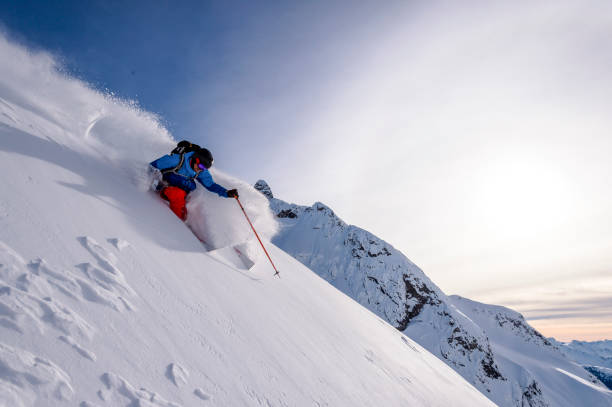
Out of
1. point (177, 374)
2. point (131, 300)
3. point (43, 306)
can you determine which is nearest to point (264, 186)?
point (131, 300)

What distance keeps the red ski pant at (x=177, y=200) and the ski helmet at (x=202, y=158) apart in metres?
0.52

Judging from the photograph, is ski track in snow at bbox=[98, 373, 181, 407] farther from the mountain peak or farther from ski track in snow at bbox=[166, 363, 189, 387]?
the mountain peak

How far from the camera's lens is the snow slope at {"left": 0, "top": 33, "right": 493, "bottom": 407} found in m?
1.64

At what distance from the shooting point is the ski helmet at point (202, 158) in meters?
4.97

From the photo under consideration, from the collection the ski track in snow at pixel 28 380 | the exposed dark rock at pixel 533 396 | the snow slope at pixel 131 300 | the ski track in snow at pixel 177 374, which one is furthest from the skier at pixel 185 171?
the exposed dark rock at pixel 533 396

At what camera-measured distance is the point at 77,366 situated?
1.58 m

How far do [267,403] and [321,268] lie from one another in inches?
3588

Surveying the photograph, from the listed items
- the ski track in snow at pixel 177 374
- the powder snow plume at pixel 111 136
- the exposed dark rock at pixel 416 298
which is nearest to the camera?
the ski track in snow at pixel 177 374

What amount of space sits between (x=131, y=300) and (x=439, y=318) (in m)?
100

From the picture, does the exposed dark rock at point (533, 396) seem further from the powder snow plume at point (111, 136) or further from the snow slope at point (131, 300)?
the powder snow plume at point (111, 136)

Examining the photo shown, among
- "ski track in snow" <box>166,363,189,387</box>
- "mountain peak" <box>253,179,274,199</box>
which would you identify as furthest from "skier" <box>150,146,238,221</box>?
"mountain peak" <box>253,179,274,199</box>

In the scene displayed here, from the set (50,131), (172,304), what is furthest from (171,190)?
(172,304)

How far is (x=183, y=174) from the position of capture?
16.4 feet

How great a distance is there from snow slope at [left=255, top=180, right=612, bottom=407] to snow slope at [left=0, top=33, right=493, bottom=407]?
66749mm
